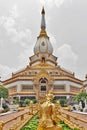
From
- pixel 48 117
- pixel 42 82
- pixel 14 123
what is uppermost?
pixel 42 82

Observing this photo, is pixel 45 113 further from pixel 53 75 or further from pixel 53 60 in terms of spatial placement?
pixel 53 60

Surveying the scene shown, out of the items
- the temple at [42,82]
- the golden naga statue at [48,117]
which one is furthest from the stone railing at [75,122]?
the temple at [42,82]

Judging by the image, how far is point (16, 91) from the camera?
53.4 metres

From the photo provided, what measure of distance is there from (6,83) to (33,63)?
776cm

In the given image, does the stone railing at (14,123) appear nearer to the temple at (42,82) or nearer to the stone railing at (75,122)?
the stone railing at (75,122)

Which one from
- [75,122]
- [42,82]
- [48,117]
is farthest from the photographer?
[42,82]

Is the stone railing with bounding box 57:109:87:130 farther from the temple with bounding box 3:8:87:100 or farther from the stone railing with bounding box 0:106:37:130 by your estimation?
the temple with bounding box 3:8:87:100

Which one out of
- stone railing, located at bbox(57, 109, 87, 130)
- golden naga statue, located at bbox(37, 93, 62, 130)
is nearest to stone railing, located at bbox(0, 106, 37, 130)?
golden naga statue, located at bbox(37, 93, 62, 130)

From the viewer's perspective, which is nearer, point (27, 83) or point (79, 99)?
point (79, 99)

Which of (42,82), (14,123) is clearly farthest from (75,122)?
(42,82)

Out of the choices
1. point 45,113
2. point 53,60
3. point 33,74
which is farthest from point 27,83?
point 45,113

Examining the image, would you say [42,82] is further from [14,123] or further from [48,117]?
[48,117]

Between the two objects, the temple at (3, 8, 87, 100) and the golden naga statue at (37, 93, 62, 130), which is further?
the temple at (3, 8, 87, 100)

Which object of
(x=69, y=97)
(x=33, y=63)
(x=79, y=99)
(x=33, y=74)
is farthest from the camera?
(x=33, y=63)
